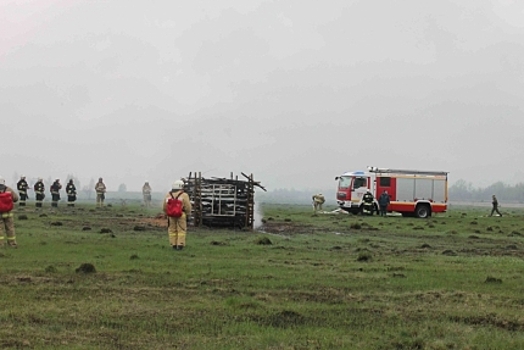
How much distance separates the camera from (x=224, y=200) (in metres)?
30.1

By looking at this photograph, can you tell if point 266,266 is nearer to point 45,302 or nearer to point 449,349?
point 45,302

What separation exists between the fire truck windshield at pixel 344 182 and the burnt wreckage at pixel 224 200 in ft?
71.3

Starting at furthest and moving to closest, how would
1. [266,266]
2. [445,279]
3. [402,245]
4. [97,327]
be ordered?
[402,245] < [266,266] < [445,279] < [97,327]

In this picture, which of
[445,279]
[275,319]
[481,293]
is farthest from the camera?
[445,279]

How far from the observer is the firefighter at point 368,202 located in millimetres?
48375

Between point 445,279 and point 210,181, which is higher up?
point 210,181

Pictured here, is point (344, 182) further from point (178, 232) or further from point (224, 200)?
point (178, 232)

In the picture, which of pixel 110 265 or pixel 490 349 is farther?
pixel 110 265

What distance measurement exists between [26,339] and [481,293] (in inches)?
309

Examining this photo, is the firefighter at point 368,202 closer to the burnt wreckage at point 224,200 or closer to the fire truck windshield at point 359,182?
the fire truck windshield at point 359,182

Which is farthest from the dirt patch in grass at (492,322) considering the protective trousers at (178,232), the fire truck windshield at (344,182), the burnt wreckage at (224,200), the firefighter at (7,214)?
the fire truck windshield at (344,182)

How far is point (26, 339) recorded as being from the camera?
28.1 ft

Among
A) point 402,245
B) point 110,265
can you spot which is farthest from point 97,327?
point 402,245

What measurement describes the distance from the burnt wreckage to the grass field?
7.90m
